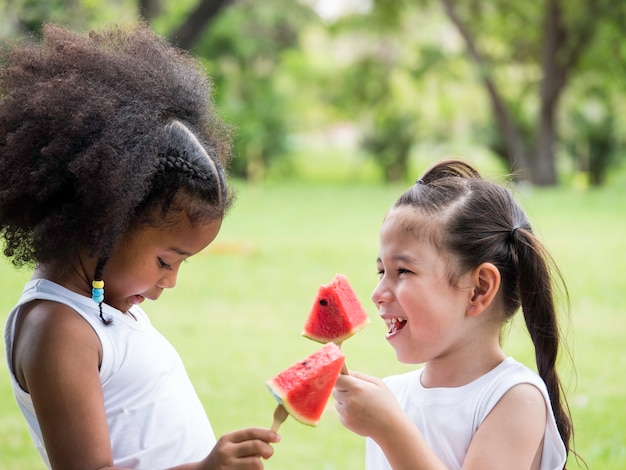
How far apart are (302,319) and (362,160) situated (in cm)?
1967

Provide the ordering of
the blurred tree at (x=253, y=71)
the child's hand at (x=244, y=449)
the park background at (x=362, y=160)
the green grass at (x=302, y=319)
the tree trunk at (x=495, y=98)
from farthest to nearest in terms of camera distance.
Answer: the blurred tree at (x=253, y=71), the tree trunk at (x=495, y=98), the park background at (x=362, y=160), the green grass at (x=302, y=319), the child's hand at (x=244, y=449)

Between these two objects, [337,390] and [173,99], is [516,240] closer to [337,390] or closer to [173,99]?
[337,390]

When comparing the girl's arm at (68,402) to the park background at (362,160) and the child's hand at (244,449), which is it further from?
the park background at (362,160)

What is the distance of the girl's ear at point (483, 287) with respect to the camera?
2.56m

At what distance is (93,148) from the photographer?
2.15 meters

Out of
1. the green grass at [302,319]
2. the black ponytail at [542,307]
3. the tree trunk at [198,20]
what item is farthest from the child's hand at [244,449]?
the tree trunk at [198,20]

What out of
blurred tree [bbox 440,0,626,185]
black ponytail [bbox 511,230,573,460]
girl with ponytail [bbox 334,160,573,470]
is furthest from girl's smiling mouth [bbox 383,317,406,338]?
blurred tree [bbox 440,0,626,185]

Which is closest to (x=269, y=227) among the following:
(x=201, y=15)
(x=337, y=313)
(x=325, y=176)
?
(x=201, y=15)

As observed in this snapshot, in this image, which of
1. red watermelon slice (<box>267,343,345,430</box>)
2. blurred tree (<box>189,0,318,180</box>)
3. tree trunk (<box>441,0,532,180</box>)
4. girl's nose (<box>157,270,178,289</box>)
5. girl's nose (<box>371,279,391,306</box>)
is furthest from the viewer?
blurred tree (<box>189,0,318,180</box>)

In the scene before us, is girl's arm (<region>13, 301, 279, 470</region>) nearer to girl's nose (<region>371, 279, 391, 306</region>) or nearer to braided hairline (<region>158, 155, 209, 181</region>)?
braided hairline (<region>158, 155, 209, 181</region>)

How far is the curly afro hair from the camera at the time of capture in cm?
215

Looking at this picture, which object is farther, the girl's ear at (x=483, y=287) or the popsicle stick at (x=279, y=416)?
the girl's ear at (x=483, y=287)

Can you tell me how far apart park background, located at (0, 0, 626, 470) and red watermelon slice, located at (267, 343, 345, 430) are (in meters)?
0.83

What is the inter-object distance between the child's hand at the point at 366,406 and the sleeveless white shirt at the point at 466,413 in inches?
8.3
